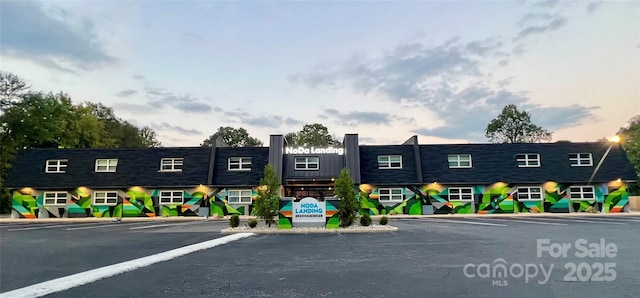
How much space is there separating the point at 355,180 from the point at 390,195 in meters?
3.27

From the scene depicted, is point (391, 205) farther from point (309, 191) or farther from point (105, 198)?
point (105, 198)

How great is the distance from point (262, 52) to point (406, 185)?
1658 centimetres

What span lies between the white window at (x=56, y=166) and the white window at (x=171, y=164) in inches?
334

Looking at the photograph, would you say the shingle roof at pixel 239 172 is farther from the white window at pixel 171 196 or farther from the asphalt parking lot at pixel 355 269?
the asphalt parking lot at pixel 355 269

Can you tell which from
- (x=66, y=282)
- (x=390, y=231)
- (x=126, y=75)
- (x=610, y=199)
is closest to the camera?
(x=66, y=282)

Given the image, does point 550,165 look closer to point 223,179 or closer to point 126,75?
point 223,179

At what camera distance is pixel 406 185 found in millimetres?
32312

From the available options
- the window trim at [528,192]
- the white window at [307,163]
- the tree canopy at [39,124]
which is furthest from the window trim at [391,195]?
the tree canopy at [39,124]

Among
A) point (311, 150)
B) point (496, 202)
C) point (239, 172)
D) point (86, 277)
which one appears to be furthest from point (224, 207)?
point (86, 277)

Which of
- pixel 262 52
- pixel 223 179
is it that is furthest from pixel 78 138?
pixel 262 52

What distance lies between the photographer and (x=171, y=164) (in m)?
33.7

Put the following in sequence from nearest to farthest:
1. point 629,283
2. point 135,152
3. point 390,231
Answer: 1. point 629,283
2. point 390,231
3. point 135,152

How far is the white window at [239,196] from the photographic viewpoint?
106 ft

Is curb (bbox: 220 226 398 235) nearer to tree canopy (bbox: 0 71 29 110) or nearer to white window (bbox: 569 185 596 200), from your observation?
white window (bbox: 569 185 596 200)
